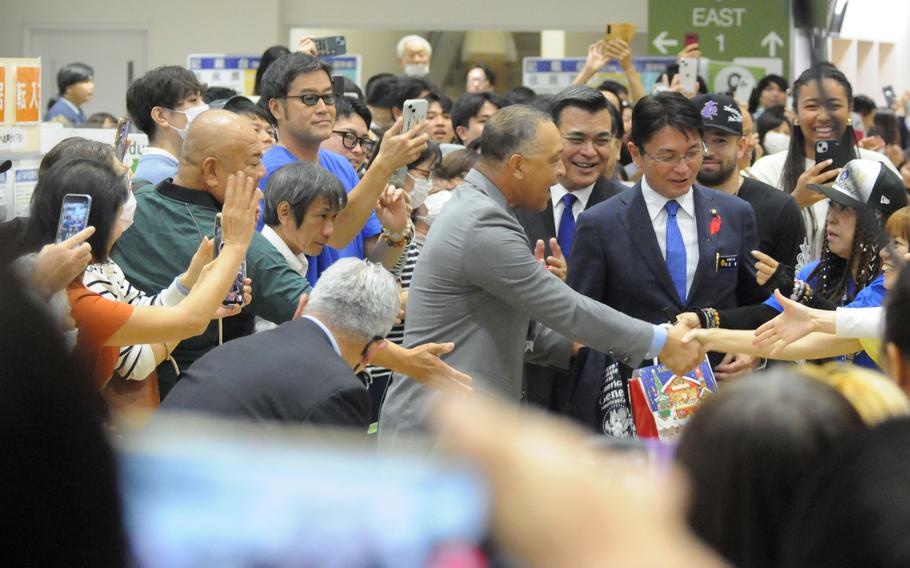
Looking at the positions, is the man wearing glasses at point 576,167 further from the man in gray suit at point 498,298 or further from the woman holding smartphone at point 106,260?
the woman holding smartphone at point 106,260

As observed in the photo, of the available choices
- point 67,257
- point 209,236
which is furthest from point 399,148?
point 67,257

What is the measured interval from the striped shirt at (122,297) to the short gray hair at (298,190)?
651mm

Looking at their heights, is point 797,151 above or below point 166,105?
below

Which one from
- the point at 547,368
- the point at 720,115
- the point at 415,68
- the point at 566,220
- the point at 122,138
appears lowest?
the point at 547,368

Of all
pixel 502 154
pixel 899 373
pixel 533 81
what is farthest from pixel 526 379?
pixel 533 81

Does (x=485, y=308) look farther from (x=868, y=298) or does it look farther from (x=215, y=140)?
(x=868, y=298)

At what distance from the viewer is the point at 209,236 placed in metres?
3.12

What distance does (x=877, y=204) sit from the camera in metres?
3.43

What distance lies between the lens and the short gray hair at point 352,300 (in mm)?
2709

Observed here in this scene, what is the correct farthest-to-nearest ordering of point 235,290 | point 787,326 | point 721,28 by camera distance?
1. point 721,28
2. point 787,326
3. point 235,290

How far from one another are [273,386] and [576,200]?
1.97 meters

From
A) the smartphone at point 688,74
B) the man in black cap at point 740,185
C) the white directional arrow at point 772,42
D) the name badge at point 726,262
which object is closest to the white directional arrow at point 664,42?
the white directional arrow at point 772,42

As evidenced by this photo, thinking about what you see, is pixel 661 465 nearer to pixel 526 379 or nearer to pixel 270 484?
pixel 270 484

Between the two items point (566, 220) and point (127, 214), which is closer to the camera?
point (127, 214)
